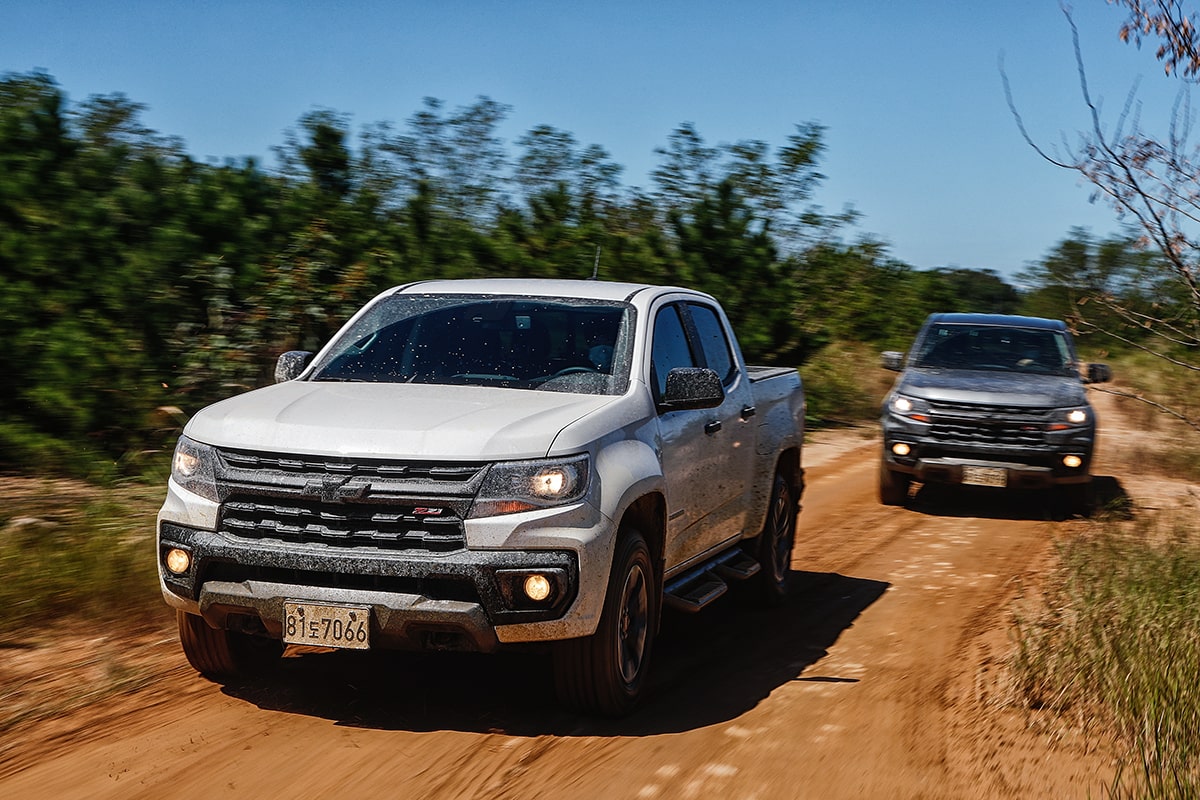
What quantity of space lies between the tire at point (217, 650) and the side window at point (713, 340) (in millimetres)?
2858

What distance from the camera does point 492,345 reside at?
621cm

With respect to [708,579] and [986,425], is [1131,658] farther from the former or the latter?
[986,425]

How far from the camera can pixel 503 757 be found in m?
4.95

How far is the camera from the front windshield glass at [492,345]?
19.7ft

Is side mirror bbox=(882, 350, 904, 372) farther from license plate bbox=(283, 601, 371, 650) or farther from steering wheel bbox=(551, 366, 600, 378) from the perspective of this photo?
license plate bbox=(283, 601, 371, 650)

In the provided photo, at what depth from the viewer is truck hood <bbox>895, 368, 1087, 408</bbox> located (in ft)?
40.1

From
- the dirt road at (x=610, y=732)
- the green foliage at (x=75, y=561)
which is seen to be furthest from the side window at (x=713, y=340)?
the green foliage at (x=75, y=561)

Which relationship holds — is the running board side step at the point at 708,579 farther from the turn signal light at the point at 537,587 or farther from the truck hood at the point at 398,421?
the turn signal light at the point at 537,587

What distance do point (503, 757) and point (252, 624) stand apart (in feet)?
3.70

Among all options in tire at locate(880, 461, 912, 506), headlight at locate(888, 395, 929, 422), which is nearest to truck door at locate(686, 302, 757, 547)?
headlight at locate(888, 395, 929, 422)

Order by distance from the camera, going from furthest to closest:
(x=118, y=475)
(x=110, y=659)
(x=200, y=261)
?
(x=200, y=261)
(x=118, y=475)
(x=110, y=659)

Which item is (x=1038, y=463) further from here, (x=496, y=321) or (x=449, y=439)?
(x=449, y=439)

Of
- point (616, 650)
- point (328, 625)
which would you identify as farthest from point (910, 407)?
point (328, 625)

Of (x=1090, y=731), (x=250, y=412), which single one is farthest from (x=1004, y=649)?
(x=250, y=412)
